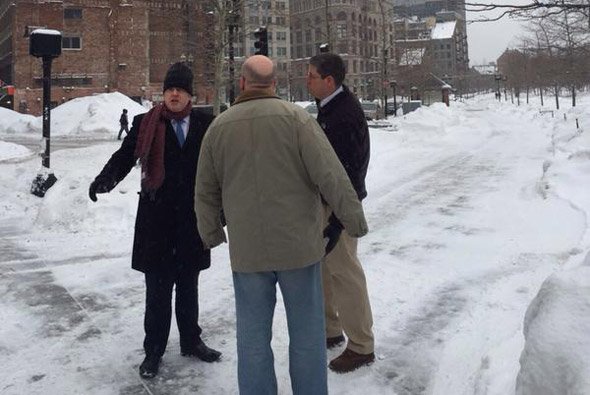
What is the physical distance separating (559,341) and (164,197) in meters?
2.60

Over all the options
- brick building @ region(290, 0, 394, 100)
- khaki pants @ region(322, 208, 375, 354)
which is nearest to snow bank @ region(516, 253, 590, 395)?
khaki pants @ region(322, 208, 375, 354)

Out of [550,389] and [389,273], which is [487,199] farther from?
[550,389]

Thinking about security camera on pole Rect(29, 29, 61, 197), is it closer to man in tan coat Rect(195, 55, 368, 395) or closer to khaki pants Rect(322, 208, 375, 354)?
khaki pants Rect(322, 208, 375, 354)

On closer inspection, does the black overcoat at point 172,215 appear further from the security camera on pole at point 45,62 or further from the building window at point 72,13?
the building window at point 72,13

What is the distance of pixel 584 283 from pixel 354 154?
5.24ft

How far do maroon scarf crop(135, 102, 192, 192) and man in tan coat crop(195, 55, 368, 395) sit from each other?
899 millimetres

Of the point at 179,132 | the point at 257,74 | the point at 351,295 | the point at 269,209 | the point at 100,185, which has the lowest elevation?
the point at 351,295

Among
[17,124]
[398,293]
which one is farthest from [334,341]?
[17,124]

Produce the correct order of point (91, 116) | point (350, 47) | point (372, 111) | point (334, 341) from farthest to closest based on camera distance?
1. point (350, 47)
2. point (372, 111)
3. point (91, 116)
4. point (334, 341)

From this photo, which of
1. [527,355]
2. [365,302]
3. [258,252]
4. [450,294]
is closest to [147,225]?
[258,252]

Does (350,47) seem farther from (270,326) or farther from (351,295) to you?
(270,326)

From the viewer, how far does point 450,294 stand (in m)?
5.26

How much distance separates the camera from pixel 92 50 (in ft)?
167

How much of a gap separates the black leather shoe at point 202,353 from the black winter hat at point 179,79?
1.87 meters
